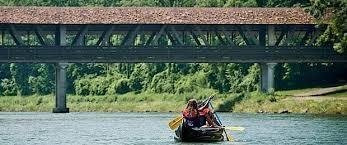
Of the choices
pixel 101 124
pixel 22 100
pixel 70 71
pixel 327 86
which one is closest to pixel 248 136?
pixel 101 124

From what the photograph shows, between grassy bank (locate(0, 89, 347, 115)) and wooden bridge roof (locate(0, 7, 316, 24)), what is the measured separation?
14.6 ft

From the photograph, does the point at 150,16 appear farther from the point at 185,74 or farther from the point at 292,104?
the point at 185,74

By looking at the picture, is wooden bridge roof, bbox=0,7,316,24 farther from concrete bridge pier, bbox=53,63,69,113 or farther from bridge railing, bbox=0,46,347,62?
concrete bridge pier, bbox=53,63,69,113

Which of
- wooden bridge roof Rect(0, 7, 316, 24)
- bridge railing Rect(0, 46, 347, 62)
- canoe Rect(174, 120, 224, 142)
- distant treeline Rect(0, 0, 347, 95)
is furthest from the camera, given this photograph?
distant treeline Rect(0, 0, 347, 95)

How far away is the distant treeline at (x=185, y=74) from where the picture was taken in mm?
81188

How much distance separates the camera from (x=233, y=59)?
75.5 metres

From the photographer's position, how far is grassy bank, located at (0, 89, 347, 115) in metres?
69.8

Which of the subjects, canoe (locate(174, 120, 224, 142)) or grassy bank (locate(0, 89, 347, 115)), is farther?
grassy bank (locate(0, 89, 347, 115))

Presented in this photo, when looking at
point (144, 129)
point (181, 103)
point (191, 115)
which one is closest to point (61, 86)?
point (181, 103)

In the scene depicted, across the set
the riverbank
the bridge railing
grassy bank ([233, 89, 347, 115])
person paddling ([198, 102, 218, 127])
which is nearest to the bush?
the riverbank

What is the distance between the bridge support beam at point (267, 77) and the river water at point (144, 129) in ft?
21.5

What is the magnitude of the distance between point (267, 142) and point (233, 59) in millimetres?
28749

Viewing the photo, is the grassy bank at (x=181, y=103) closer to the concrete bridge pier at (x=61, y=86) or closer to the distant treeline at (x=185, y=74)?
the distant treeline at (x=185, y=74)

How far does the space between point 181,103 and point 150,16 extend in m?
8.20
